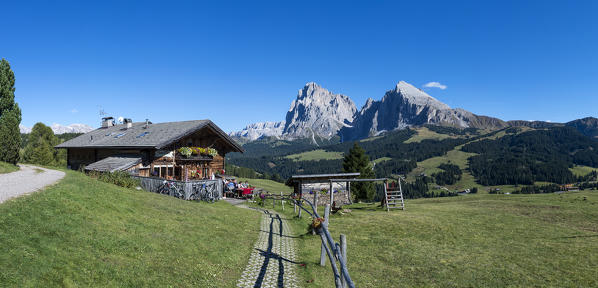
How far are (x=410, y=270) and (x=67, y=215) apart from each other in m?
11.9

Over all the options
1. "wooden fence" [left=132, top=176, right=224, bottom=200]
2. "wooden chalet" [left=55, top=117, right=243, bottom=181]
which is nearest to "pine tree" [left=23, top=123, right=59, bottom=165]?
"wooden chalet" [left=55, top=117, right=243, bottom=181]

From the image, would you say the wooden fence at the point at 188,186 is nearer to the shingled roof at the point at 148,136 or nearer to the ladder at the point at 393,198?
the shingled roof at the point at 148,136

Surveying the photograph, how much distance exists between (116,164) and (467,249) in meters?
29.0

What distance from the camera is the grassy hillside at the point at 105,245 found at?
6.47 metres

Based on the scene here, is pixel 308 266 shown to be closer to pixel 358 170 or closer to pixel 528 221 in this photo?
pixel 528 221

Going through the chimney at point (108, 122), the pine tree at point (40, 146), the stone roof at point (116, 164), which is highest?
the chimney at point (108, 122)

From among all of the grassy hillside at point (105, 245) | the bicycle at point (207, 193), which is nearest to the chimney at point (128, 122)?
the bicycle at point (207, 193)

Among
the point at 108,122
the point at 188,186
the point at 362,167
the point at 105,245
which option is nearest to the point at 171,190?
the point at 188,186

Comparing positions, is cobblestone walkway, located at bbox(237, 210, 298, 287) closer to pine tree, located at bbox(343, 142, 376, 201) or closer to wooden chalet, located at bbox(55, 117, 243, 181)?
wooden chalet, located at bbox(55, 117, 243, 181)

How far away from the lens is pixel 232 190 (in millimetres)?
31312

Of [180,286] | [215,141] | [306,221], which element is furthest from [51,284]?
[215,141]

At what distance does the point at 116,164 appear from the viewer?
27.2 metres

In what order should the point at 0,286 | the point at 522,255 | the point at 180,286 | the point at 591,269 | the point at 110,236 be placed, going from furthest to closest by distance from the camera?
the point at 522,255, the point at 591,269, the point at 110,236, the point at 180,286, the point at 0,286

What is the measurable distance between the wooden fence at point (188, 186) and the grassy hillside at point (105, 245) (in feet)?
31.5
